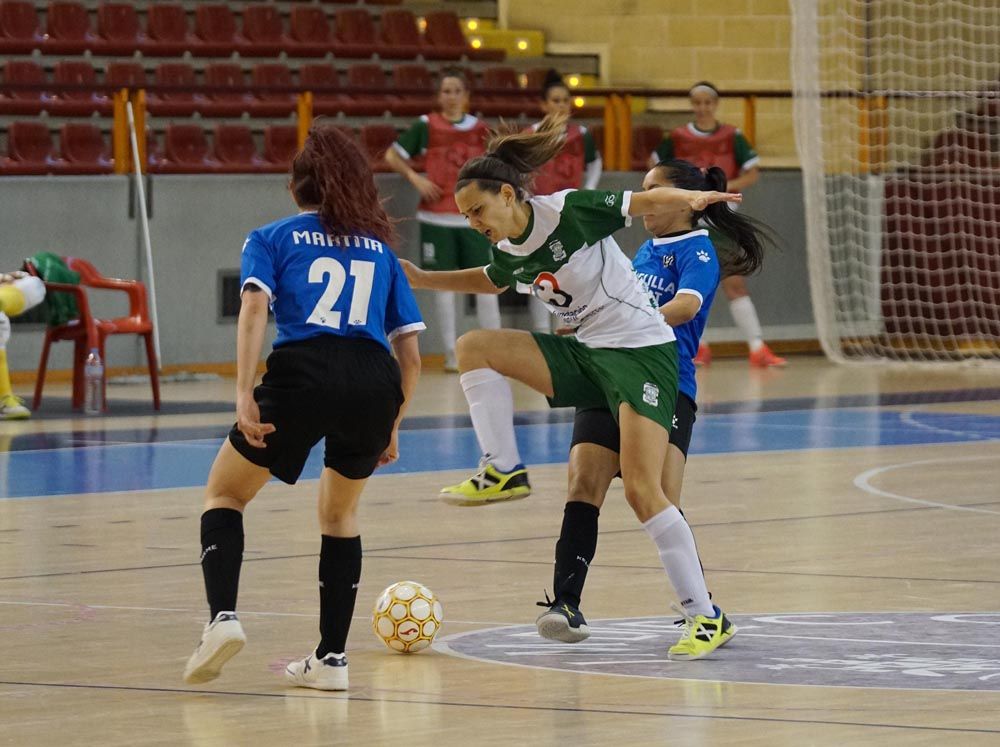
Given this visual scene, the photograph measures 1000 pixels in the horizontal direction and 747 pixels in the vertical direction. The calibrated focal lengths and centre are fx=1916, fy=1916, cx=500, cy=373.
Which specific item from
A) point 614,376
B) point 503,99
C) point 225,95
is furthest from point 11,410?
point 614,376

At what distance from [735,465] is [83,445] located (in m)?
3.81

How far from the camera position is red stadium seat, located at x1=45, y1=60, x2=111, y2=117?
637 inches

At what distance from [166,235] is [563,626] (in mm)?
11131

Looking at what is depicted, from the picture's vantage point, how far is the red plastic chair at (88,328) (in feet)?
43.1

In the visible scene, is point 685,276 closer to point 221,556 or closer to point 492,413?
point 492,413

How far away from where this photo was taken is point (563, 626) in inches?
213

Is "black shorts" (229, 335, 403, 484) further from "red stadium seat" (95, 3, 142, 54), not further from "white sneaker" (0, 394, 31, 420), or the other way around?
"red stadium seat" (95, 3, 142, 54)

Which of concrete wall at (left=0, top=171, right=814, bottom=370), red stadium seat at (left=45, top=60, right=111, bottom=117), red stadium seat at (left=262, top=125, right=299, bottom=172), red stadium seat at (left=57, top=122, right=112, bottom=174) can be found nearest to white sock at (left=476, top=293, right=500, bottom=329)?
concrete wall at (left=0, top=171, right=814, bottom=370)

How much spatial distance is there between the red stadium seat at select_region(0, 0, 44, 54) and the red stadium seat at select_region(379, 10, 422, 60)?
349 cm

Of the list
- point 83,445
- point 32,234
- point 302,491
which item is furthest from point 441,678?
point 32,234

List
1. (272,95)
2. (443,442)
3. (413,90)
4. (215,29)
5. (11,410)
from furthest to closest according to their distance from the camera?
1. (215,29)
2. (413,90)
3. (272,95)
4. (11,410)
5. (443,442)

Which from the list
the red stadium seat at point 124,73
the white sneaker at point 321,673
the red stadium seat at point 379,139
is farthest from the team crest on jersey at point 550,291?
the red stadium seat at point 124,73

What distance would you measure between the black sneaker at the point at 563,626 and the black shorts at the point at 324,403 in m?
0.78

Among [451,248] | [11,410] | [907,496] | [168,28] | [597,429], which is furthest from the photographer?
[168,28]
